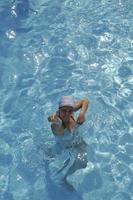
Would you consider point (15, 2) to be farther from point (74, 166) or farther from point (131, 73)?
point (74, 166)

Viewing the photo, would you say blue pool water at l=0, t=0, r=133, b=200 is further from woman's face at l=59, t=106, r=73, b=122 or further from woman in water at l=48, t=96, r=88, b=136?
woman's face at l=59, t=106, r=73, b=122

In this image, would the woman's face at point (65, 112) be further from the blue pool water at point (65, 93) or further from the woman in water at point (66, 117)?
the blue pool water at point (65, 93)

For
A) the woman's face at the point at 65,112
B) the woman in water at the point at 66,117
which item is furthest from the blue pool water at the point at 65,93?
the woman's face at the point at 65,112

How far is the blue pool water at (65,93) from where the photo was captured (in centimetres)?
963

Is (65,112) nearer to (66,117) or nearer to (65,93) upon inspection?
(66,117)

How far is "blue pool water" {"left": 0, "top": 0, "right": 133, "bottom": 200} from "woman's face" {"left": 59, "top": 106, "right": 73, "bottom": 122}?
83 centimetres

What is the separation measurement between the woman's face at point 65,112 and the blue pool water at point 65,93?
0.83 metres

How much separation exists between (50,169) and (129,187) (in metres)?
1.73

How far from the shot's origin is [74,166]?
9516mm

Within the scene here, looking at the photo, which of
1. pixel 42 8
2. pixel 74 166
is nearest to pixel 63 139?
pixel 74 166

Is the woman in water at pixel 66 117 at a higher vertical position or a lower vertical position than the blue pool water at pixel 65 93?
higher

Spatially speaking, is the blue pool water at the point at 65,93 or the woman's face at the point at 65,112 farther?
the blue pool water at the point at 65,93

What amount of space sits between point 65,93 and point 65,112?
3118 mm

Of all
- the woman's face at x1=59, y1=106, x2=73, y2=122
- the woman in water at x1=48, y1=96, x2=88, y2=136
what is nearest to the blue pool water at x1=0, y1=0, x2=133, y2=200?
the woman in water at x1=48, y1=96, x2=88, y2=136
